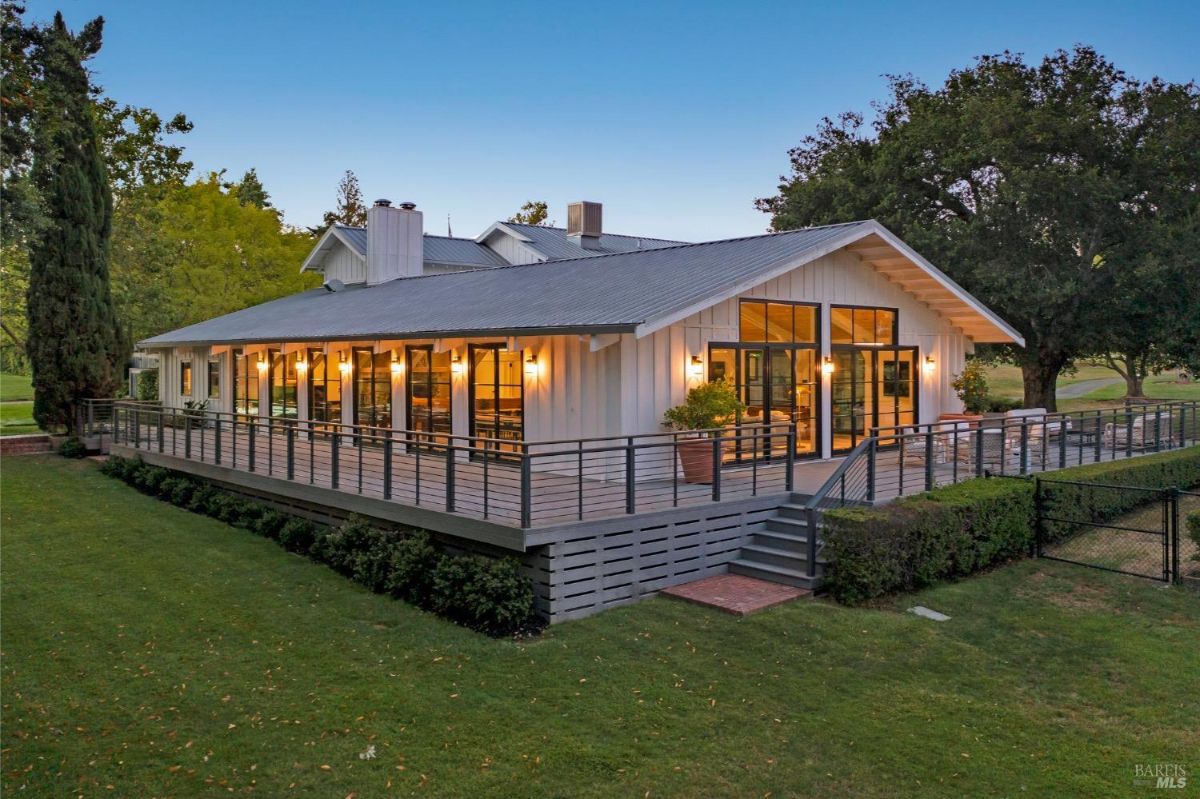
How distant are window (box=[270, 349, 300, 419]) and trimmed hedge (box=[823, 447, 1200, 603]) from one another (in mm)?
13589

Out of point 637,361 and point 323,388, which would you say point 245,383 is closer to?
point 323,388

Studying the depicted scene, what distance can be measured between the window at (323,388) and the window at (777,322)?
8.73 meters

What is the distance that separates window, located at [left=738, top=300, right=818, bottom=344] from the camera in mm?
13477

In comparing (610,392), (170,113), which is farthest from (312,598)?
(170,113)

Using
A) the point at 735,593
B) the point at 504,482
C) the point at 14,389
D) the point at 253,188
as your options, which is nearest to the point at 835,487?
the point at 735,593

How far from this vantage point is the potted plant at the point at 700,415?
11.5 m

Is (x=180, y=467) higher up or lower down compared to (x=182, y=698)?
higher up

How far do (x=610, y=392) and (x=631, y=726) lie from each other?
20.1ft

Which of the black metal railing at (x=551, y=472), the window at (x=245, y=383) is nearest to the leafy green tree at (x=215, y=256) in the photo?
the window at (x=245, y=383)

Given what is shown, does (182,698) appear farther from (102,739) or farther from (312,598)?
(312,598)

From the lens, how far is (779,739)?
5.98m

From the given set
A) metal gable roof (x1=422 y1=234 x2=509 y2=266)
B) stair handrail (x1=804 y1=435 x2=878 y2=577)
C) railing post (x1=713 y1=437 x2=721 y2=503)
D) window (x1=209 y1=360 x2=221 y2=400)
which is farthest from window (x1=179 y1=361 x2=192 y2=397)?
stair handrail (x1=804 y1=435 x2=878 y2=577)

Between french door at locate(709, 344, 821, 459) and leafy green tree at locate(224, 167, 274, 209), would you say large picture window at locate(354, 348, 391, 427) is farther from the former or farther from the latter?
leafy green tree at locate(224, 167, 274, 209)

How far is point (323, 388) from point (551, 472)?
904cm
